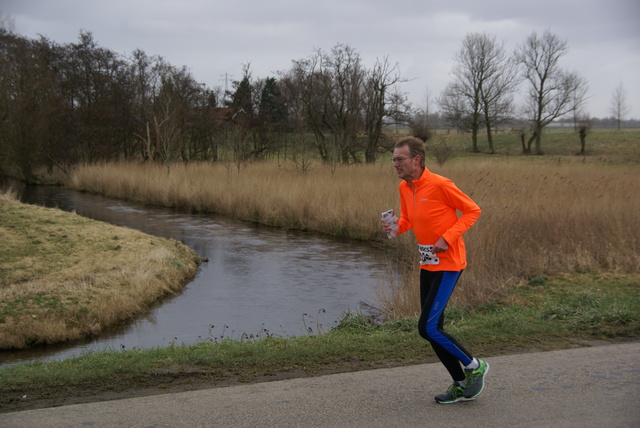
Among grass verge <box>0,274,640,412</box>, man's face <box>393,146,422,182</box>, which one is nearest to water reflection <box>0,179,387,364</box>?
grass verge <box>0,274,640,412</box>

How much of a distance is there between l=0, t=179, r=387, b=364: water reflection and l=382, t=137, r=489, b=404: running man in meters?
4.89

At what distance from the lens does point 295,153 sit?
3141 centimetres

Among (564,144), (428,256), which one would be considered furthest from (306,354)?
(564,144)

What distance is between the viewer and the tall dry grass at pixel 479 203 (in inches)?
433

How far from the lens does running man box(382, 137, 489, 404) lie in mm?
4570

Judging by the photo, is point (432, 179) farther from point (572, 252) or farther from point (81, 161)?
point (81, 161)

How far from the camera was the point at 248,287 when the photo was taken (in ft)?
46.6

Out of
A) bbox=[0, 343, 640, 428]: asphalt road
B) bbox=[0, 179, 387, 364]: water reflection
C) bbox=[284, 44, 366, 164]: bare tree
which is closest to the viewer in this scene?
bbox=[0, 343, 640, 428]: asphalt road

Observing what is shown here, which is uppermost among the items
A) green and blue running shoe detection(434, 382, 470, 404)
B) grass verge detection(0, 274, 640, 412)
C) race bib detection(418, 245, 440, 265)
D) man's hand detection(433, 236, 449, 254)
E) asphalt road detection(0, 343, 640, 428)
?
man's hand detection(433, 236, 449, 254)

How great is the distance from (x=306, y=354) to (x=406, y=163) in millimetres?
2421

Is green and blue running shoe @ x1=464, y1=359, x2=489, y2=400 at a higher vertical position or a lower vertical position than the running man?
lower

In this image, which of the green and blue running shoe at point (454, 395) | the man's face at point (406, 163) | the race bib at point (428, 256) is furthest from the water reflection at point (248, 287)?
the man's face at point (406, 163)

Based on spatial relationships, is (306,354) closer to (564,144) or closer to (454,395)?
(454,395)

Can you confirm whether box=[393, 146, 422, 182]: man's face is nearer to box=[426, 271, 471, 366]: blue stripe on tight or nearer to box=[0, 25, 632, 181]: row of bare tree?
box=[426, 271, 471, 366]: blue stripe on tight
